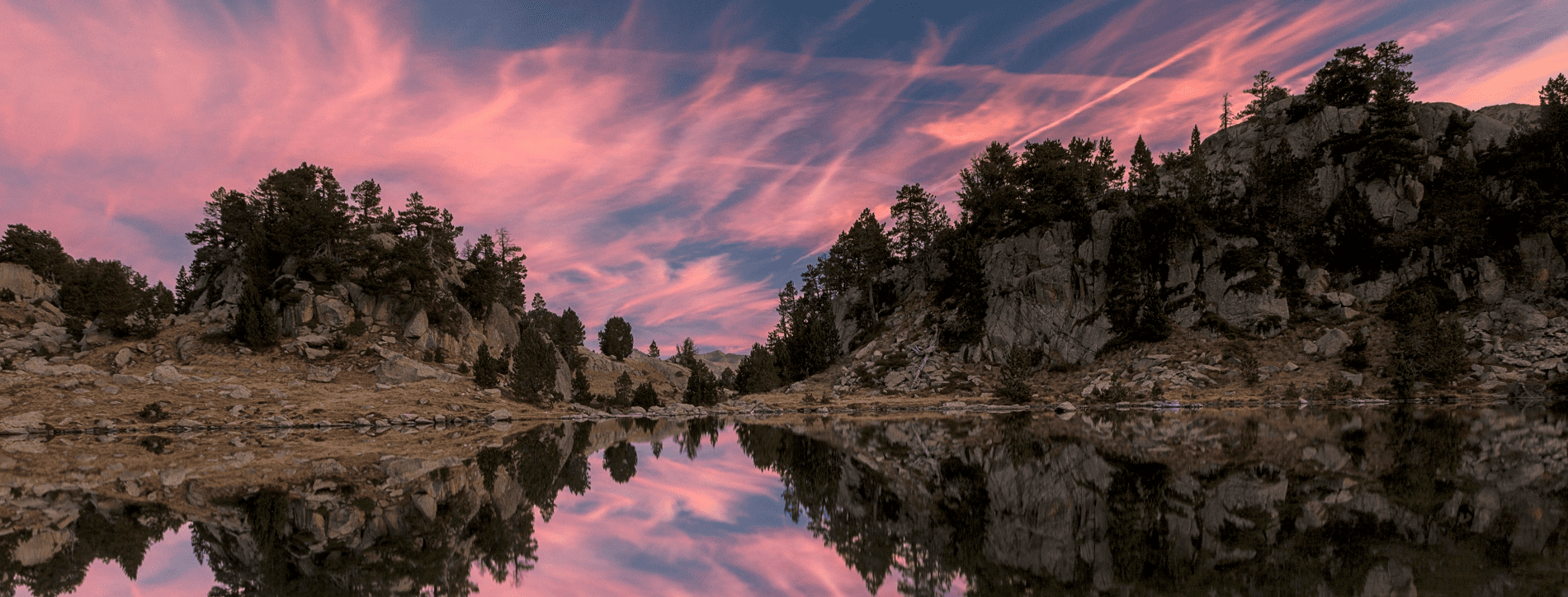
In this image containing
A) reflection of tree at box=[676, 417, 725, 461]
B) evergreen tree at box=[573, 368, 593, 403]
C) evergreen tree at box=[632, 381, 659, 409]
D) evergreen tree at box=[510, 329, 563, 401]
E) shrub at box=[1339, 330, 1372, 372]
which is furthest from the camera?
evergreen tree at box=[632, 381, 659, 409]

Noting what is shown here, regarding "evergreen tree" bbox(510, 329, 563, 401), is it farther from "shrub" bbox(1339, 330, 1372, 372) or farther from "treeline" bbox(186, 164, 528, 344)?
"shrub" bbox(1339, 330, 1372, 372)

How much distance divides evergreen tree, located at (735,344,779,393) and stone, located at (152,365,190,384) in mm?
54022

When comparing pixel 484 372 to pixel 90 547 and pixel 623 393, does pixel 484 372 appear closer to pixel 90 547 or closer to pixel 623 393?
pixel 623 393

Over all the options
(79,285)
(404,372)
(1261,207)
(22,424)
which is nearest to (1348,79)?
(1261,207)

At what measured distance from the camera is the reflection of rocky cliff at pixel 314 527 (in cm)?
933

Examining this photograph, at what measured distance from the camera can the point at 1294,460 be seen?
18281 mm

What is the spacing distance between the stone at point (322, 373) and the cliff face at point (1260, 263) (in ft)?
216

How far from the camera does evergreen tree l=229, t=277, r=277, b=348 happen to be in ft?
198

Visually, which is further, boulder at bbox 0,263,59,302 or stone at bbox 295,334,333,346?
boulder at bbox 0,263,59,302

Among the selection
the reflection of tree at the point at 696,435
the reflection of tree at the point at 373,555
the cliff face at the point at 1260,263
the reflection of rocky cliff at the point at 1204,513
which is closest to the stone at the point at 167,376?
the reflection of tree at the point at 696,435

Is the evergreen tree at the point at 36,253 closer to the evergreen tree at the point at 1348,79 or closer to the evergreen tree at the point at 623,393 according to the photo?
the evergreen tree at the point at 623,393

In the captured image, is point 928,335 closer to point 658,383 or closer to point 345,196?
point 658,383

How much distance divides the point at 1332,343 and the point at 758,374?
60309mm

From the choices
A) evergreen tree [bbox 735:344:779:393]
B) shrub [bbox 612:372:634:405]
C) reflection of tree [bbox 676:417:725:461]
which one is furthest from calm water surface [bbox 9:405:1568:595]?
evergreen tree [bbox 735:344:779:393]
